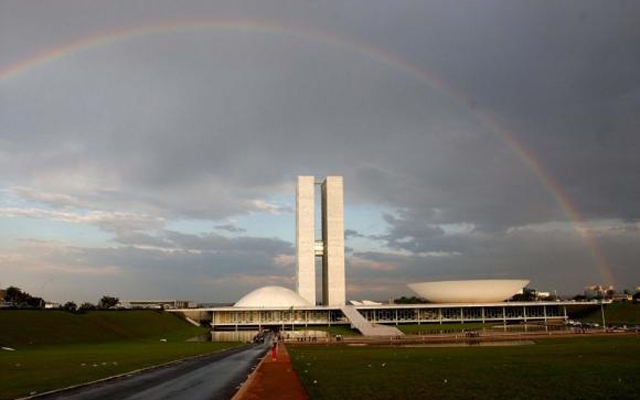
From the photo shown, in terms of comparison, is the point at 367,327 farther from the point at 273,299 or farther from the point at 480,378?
the point at 480,378

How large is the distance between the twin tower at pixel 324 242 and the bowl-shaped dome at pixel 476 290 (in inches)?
836

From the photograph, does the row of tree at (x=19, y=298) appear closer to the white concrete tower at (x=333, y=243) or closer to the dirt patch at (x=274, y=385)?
the white concrete tower at (x=333, y=243)

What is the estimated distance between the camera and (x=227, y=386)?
21.2 metres

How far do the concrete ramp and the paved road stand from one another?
50.7 m

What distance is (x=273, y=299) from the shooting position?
114 m

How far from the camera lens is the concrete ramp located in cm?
8156

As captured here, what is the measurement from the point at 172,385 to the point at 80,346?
3784 cm

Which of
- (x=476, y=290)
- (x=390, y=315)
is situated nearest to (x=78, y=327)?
(x=390, y=315)

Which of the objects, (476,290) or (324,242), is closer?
(476,290)

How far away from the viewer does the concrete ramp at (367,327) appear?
81562mm

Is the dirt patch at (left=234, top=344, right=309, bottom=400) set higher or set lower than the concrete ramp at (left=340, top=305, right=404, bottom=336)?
higher

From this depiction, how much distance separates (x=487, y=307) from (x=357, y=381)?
9966cm

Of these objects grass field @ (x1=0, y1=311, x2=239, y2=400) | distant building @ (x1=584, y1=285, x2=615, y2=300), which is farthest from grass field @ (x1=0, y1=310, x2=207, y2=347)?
distant building @ (x1=584, y1=285, x2=615, y2=300)

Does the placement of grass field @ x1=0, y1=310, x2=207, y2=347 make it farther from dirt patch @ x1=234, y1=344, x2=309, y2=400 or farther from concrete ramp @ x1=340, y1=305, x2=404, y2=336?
dirt patch @ x1=234, y1=344, x2=309, y2=400
